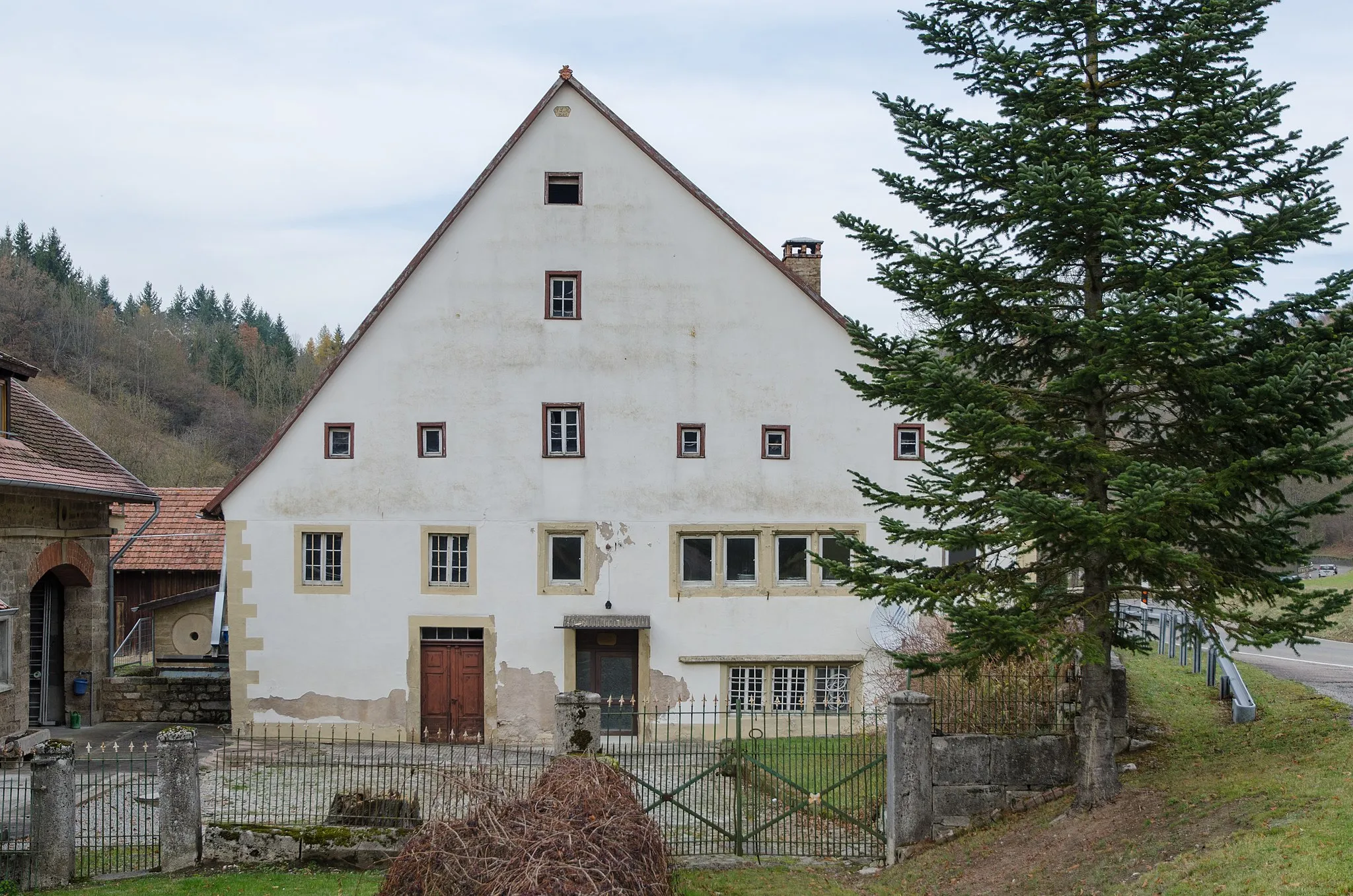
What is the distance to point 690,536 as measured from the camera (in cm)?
2128

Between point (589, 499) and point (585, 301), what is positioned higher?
point (585, 301)

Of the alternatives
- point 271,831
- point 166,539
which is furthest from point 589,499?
point 166,539

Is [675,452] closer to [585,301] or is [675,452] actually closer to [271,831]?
[585,301]

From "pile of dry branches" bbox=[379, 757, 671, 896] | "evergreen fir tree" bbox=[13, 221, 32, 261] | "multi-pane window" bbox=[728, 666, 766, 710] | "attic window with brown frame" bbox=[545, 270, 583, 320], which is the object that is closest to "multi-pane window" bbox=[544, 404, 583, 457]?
"attic window with brown frame" bbox=[545, 270, 583, 320]

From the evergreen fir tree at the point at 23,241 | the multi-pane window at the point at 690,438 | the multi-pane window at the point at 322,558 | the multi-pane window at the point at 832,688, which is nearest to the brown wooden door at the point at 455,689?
the multi-pane window at the point at 322,558

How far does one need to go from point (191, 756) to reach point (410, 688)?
8240mm

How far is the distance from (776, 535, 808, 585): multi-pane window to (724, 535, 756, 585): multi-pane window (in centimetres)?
46

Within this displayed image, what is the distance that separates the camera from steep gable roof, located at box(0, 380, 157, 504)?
1966 cm

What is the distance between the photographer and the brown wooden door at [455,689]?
69.5 feet

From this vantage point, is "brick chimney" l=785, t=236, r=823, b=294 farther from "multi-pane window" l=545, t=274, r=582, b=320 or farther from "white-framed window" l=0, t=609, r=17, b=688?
"white-framed window" l=0, t=609, r=17, b=688

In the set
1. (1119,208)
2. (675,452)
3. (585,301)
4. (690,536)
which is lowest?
(690,536)

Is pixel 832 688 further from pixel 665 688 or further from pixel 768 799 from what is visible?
pixel 768 799

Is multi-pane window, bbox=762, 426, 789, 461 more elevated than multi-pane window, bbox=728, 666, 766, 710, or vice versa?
multi-pane window, bbox=762, 426, 789, 461

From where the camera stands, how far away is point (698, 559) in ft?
70.0
